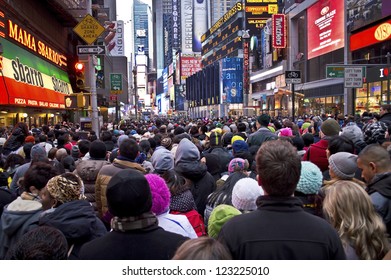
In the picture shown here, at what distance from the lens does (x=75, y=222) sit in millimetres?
3615

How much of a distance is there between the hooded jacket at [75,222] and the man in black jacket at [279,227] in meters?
1.37

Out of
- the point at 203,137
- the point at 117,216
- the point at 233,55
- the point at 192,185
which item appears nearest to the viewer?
the point at 117,216

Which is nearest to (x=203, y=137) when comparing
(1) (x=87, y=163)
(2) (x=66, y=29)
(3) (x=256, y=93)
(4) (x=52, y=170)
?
(1) (x=87, y=163)

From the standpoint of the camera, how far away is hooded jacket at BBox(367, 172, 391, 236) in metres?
4.07

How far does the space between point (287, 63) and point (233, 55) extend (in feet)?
169

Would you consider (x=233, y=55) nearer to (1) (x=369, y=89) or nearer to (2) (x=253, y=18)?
(2) (x=253, y=18)

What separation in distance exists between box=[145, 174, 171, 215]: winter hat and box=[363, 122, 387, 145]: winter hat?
6.55m

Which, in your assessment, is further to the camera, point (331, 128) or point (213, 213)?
point (331, 128)

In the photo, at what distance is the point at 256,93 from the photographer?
100m

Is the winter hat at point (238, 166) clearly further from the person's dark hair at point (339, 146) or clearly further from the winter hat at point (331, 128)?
the winter hat at point (331, 128)

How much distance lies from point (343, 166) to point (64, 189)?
292cm

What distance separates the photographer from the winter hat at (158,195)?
3729 mm

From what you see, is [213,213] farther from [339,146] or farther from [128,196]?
[339,146]

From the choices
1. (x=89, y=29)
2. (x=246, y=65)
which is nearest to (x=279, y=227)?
(x=89, y=29)
